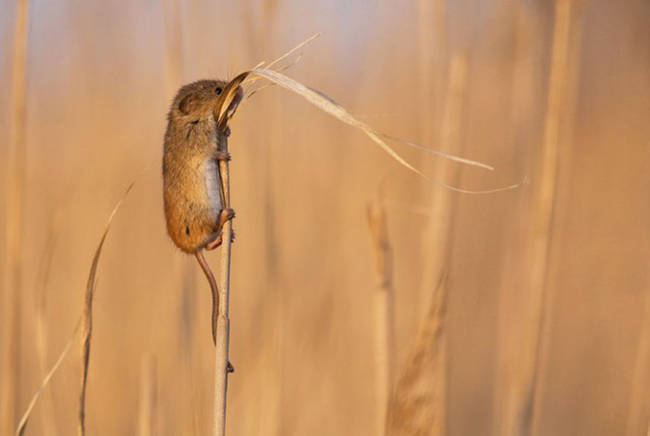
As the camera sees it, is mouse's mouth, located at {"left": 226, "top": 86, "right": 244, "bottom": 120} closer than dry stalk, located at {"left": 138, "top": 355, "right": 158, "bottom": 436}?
Yes

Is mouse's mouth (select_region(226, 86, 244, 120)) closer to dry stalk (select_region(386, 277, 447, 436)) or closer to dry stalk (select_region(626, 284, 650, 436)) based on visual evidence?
dry stalk (select_region(386, 277, 447, 436))

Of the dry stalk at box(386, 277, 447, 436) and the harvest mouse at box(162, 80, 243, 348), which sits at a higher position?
the harvest mouse at box(162, 80, 243, 348)

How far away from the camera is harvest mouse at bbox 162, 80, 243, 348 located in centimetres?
121

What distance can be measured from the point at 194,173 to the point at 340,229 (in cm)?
142

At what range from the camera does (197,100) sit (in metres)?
1.34

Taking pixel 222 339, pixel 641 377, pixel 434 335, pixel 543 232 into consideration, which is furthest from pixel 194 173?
pixel 641 377

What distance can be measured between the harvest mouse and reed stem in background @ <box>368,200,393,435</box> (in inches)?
10.1

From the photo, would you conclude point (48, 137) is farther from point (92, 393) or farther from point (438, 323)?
point (438, 323)

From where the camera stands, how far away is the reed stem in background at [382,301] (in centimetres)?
126

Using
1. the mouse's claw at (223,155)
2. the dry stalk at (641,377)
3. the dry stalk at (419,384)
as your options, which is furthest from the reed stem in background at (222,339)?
the dry stalk at (641,377)

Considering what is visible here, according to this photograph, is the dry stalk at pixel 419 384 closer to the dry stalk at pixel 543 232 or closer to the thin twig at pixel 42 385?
the dry stalk at pixel 543 232

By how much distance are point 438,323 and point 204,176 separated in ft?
1.43

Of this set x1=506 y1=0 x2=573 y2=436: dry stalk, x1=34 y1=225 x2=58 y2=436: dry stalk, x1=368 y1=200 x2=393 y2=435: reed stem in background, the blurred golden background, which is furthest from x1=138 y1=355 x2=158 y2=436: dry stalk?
x1=506 y1=0 x2=573 y2=436: dry stalk

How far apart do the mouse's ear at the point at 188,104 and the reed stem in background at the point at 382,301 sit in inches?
13.9
